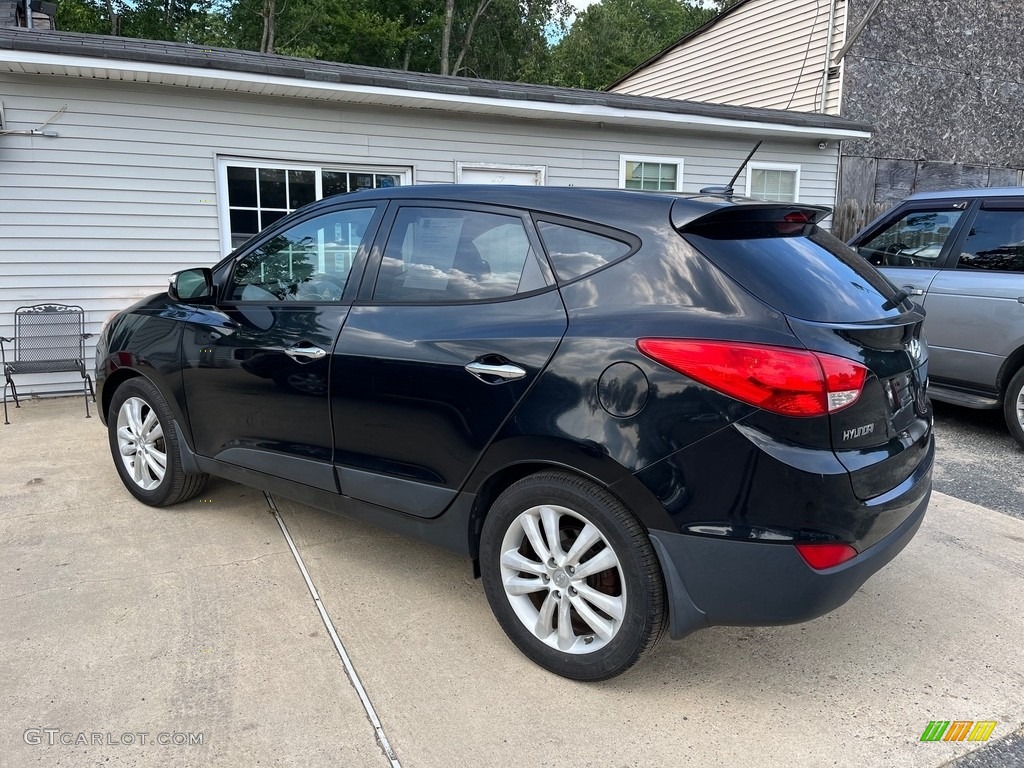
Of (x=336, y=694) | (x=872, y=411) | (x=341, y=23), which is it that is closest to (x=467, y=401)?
(x=336, y=694)

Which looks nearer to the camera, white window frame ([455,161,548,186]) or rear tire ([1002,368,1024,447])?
rear tire ([1002,368,1024,447])

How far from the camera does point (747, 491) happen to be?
2.14m

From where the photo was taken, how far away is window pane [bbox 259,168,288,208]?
7.71 metres

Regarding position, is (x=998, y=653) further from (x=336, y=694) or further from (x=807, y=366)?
(x=336, y=694)

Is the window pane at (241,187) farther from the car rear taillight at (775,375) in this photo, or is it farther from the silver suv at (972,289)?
the car rear taillight at (775,375)

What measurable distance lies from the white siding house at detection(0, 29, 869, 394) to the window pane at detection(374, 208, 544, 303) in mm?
4866

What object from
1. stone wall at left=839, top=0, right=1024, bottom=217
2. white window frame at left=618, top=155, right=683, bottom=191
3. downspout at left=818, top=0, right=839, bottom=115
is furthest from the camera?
stone wall at left=839, top=0, right=1024, bottom=217

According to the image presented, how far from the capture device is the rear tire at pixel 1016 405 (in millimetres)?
5145

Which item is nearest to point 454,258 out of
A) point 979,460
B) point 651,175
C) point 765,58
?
point 979,460

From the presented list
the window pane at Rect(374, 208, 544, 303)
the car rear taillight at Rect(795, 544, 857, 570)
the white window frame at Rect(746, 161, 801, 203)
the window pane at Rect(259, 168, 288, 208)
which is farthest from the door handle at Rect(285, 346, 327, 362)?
the white window frame at Rect(746, 161, 801, 203)

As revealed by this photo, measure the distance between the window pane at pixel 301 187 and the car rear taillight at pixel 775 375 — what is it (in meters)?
6.59

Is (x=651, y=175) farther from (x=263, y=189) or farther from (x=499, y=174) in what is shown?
(x=263, y=189)

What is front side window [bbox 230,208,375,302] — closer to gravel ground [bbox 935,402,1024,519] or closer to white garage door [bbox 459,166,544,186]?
gravel ground [bbox 935,402,1024,519]

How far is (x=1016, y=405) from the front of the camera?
519 centimetres
